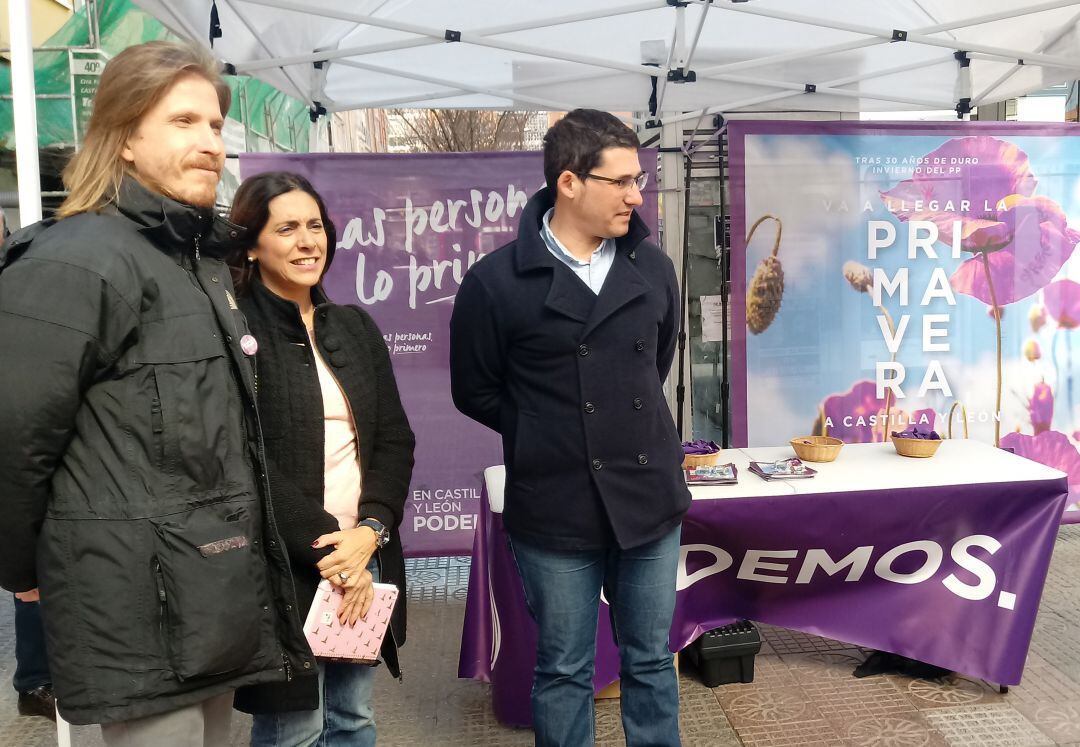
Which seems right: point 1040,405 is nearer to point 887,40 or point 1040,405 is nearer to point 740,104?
point 887,40

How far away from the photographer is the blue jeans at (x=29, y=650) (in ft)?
9.45

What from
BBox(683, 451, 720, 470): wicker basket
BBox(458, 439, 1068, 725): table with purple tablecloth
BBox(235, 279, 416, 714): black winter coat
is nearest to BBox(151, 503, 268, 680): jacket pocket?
BBox(235, 279, 416, 714): black winter coat

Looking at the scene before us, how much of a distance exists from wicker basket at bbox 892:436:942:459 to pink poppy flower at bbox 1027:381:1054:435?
4.38ft

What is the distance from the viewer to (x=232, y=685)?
1470 mm

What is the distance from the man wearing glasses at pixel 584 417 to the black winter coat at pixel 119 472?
2.75ft

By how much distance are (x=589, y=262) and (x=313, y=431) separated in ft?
2.72

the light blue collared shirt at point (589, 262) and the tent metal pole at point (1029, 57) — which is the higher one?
the tent metal pole at point (1029, 57)

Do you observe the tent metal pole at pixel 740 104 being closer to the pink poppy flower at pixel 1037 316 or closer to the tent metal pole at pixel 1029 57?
the tent metal pole at pixel 1029 57

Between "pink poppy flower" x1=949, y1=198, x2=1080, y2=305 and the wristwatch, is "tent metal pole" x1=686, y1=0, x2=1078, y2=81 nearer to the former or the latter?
"pink poppy flower" x1=949, y1=198, x2=1080, y2=305

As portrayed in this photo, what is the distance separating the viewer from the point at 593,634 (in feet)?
7.22

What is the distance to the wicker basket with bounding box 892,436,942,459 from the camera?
10.6 feet

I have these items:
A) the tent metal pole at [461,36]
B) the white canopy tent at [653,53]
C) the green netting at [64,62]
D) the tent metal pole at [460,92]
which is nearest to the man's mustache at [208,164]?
the tent metal pole at [461,36]

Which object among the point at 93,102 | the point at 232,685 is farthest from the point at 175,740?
the point at 93,102

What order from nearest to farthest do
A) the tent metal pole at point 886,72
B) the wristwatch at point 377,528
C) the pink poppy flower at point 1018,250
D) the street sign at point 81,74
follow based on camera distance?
1. the wristwatch at point 377,528
2. the pink poppy flower at point 1018,250
3. the tent metal pole at point 886,72
4. the street sign at point 81,74
